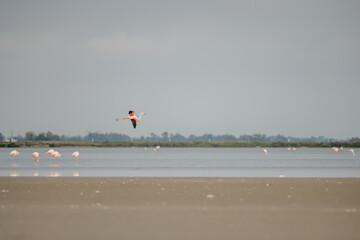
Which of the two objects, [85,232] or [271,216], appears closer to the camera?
[85,232]

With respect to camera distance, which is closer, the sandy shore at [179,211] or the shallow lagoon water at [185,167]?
the sandy shore at [179,211]

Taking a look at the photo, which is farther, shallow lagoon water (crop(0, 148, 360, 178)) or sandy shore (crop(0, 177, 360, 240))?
shallow lagoon water (crop(0, 148, 360, 178))

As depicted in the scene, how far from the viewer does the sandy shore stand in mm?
10164

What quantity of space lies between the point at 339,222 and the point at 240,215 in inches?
78.5

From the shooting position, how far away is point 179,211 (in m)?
12.6

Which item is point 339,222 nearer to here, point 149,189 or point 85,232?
point 85,232

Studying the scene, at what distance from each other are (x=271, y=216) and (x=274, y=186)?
6.43 metres

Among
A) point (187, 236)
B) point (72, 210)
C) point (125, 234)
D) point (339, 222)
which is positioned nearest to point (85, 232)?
point (125, 234)

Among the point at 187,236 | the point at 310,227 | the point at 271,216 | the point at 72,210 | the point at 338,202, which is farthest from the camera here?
the point at 338,202

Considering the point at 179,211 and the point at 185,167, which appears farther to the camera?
the point at 185,167

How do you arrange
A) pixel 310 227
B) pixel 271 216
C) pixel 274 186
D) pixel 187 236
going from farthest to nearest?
1. pixel 274 186
2. pixel 271 216
3. pixel 310 227
4. pixel 187 236

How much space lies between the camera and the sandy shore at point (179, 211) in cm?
1016

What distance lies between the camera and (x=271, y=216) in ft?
39.1

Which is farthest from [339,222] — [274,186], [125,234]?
[274,186]
